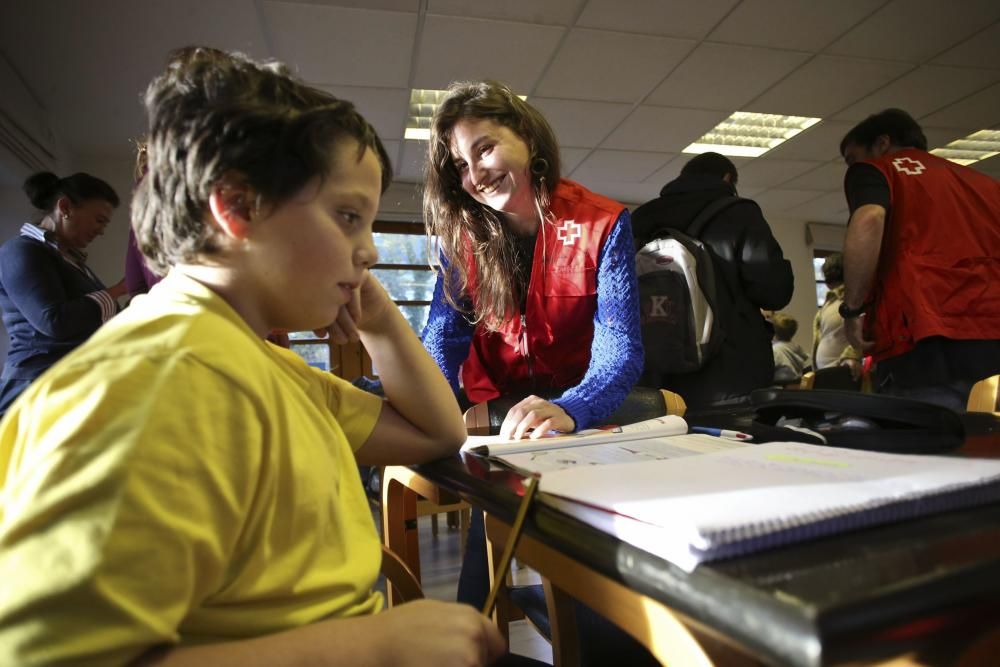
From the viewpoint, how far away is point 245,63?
571 mm

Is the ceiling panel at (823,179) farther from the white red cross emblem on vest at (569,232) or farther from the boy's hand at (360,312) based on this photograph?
the boy's hand at (360,312)

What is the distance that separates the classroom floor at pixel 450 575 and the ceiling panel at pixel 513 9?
89.4 inches

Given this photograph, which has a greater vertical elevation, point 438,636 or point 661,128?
point 661,128

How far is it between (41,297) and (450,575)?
1.66 metres

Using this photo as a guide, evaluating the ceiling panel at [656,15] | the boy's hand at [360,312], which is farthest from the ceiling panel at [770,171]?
the boy's hand at [360,312]

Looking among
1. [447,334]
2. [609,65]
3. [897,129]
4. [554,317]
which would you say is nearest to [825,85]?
[609,65]

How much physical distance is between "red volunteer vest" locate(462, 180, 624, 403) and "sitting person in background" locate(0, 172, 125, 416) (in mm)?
1468

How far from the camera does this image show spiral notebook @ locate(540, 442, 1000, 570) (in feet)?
1.08

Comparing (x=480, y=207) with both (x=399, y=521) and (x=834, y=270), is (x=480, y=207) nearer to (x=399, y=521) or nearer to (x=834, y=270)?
(x=399, y=521)

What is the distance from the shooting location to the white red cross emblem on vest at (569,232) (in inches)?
49.8

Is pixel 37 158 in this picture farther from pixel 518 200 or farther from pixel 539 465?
pixel 539 465

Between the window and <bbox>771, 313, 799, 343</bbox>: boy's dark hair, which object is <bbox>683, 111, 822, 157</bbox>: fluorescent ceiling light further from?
the window

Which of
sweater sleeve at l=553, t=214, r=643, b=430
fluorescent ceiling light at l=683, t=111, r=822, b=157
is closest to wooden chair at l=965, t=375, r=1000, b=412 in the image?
sweater sleeve at l=553, t=214, r=643, b=430

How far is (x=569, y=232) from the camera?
1.28 meters
